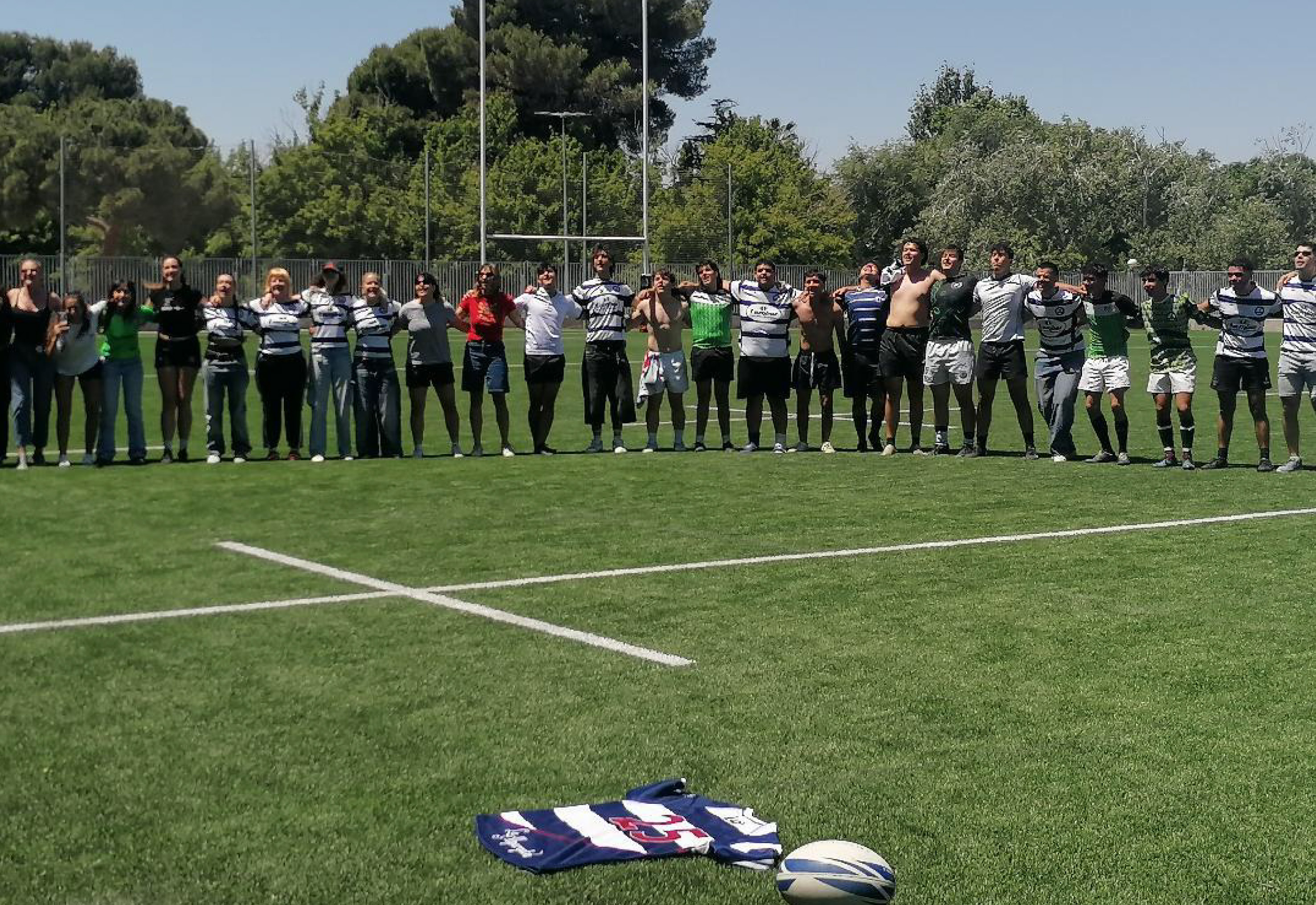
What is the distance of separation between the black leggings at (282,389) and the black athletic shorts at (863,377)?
5.06 m

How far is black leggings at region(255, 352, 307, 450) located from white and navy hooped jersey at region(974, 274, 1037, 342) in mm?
6118

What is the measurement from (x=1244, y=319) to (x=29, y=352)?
33.8 ft

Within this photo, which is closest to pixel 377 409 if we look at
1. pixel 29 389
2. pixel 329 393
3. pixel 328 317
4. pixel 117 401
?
pixel 329 393

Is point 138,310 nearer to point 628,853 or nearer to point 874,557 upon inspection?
point 874,557

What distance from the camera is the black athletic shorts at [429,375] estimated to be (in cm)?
1598

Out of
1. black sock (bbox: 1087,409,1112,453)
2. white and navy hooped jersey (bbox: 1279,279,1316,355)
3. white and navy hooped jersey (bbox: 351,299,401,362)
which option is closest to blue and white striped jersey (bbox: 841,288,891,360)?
black sock (bbox: 1087,409,1112,453)

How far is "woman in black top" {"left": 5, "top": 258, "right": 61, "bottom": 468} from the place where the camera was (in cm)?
1509

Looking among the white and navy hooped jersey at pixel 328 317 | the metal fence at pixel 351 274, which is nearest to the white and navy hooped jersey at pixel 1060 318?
the white and navy hooped jersey at pixel 328 317

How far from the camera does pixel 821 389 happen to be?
16.5 meters

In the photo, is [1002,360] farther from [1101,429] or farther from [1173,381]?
[1173,381]

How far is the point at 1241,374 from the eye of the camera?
14805 mm

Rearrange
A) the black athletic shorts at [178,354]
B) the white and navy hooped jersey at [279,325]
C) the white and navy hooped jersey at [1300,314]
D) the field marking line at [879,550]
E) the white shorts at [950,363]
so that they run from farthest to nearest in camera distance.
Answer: the white shorts at [950,363]
the white and navy hooped jersey at [279,325]
the black athletic shorts at [178,354]
the white and navy hooped jersey at [1300,314]
the field marking line at [879,550]

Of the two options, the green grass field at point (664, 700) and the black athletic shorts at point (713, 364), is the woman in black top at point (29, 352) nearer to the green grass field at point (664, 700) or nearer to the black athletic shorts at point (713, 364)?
the green grass field at point (664, 700)

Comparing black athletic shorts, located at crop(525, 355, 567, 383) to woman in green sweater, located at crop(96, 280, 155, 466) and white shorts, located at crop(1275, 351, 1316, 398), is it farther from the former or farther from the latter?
white shorts, located at crop(1275, 351, 1316, 398)
